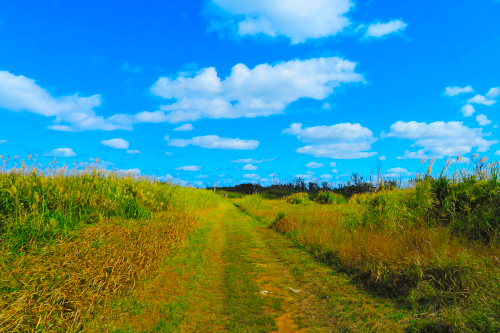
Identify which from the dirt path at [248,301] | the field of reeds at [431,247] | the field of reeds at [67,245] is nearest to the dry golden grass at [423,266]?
the field of reeds at [431,247]

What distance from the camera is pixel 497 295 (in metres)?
4.07

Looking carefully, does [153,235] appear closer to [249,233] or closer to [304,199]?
[249,233]

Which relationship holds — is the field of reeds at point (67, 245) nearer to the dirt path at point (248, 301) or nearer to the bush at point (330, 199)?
the dirt path at point (248, 301)

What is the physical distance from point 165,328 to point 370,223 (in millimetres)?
7244

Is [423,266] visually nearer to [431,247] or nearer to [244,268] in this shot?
[431,247]

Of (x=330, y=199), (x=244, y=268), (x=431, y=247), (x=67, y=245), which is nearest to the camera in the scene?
(x=67, y=245)

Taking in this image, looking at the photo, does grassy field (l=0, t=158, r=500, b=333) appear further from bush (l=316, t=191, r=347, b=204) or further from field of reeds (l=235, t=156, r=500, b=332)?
bush (l=316, t=191, r=347, b=204)

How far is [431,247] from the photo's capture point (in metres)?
5.94

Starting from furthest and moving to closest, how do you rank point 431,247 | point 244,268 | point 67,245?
1. point 244,268
2. point 431,247
3. point 67,245

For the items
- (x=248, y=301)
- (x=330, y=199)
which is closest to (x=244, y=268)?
(x=248, y=301)

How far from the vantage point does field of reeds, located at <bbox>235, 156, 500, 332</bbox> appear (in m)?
4.16

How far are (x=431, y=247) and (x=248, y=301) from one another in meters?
4.15

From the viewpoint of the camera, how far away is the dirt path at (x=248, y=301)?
4320 mm

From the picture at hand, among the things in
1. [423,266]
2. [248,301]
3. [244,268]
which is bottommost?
[248,301]
